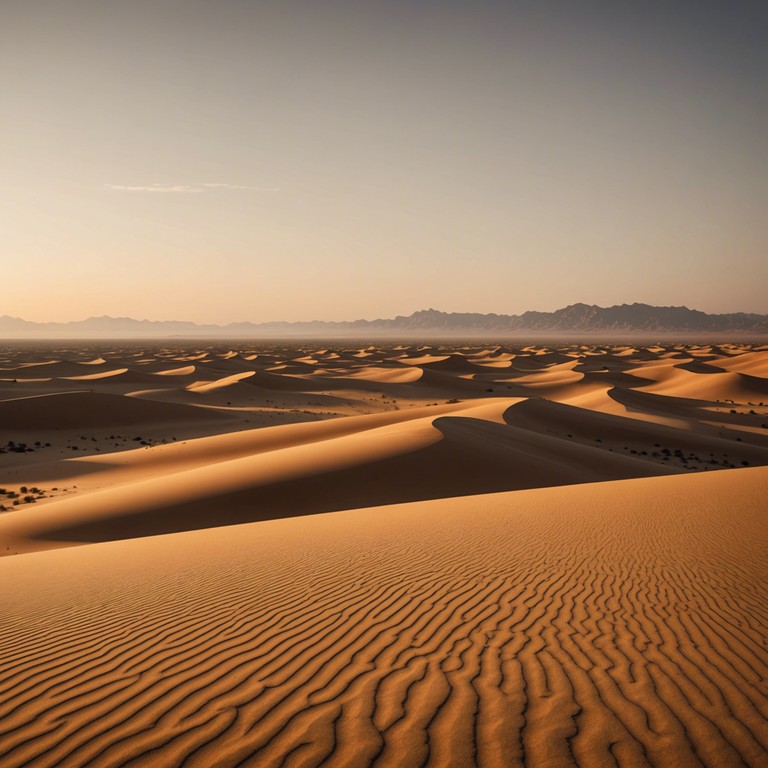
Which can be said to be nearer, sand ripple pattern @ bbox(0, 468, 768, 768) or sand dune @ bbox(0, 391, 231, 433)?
sand ripple pattern @ bbox(0, 468, 768, 768)

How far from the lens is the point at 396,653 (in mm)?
4559

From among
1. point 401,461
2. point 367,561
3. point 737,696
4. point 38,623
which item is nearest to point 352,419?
point 401,461

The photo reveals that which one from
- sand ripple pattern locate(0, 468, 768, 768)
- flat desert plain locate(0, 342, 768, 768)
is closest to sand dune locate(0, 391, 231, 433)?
flat desert plain locate(0, 342, 768, 768)

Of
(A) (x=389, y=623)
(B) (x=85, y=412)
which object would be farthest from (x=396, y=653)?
(B) (x=85, y=412)

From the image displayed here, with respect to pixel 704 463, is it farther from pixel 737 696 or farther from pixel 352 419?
pixel 737 696

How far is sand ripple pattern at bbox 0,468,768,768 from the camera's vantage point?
3338mm

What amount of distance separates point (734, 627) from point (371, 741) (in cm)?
347

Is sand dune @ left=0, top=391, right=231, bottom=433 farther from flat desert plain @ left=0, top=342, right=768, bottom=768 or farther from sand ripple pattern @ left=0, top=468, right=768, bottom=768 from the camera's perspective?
sand ripple pattern @ left=0, top=468, right=768, bottom=768

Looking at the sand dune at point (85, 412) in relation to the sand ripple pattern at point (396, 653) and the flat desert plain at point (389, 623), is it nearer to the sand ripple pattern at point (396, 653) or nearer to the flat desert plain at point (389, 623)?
the flat desert plain at point (389, 623)

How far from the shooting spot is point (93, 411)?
35094 millimetres

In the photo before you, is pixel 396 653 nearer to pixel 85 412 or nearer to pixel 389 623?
pixel 389 623

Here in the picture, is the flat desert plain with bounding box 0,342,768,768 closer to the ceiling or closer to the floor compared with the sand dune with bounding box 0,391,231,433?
closer to the ceiling

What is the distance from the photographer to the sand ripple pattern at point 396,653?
3.34 metres

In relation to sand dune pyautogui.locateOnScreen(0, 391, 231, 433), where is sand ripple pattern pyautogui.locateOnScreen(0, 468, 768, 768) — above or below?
above
